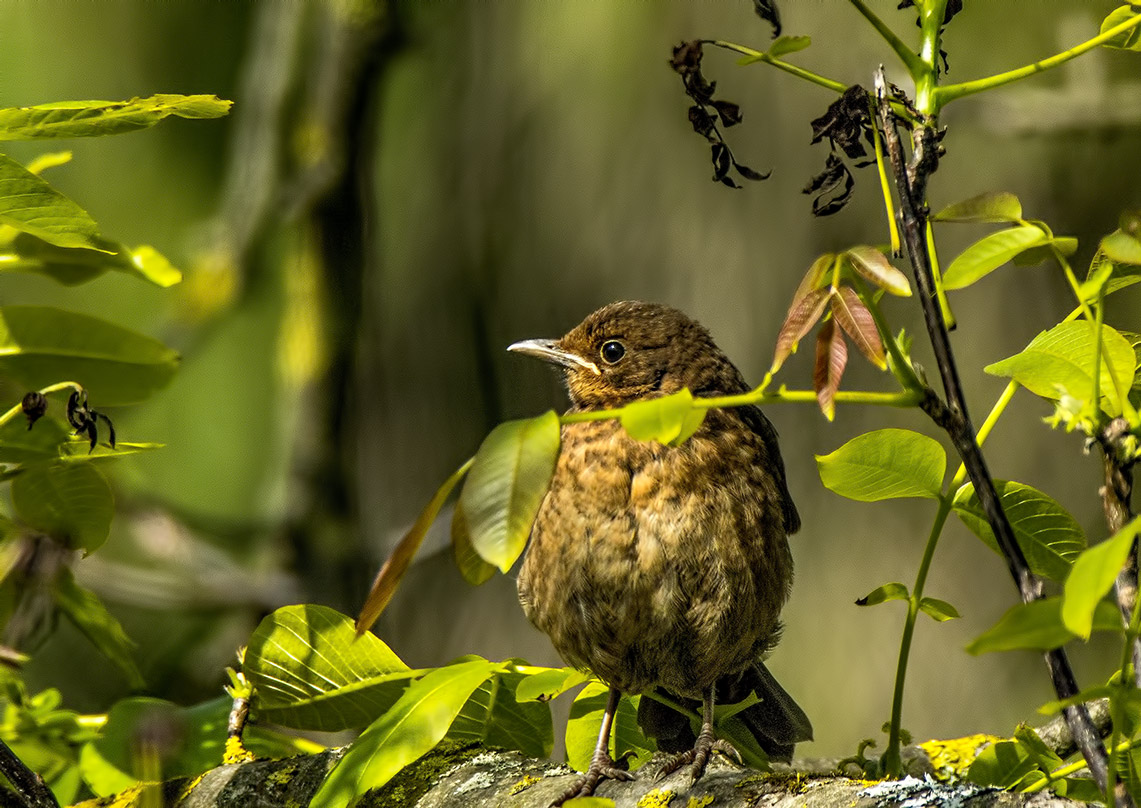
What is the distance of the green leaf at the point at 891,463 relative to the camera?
5.18 feet

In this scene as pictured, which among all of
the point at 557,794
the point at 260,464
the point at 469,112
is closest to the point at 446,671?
the point at 557,794

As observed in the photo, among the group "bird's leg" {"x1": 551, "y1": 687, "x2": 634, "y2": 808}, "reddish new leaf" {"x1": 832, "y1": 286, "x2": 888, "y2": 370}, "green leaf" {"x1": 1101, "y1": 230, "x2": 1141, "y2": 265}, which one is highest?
"green leaf" {"x1": 1101, "y1": 230, "x2": 1141, "y2": 265}

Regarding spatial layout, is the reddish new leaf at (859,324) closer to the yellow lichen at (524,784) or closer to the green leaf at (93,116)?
the green leaf at (93,116)

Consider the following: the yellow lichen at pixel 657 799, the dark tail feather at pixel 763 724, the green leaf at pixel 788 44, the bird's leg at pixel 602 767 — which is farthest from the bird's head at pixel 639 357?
the green leaf at pixel 788 44

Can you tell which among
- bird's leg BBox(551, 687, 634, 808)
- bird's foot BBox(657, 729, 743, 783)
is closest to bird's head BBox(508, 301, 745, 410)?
bird's leg BBox(551, 687, 634, 808)

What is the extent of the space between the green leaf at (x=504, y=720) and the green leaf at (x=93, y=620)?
0.57m

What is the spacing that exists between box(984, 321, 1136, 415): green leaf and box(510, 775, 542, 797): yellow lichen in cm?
103

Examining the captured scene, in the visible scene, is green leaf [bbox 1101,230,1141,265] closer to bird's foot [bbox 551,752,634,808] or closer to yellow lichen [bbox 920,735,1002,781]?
bird's foot [bbox 551,752,634,808]

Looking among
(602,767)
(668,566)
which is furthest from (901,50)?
(668,566)

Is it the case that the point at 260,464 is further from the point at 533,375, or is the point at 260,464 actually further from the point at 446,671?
the point at 446,671

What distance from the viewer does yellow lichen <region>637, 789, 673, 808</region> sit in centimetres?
189

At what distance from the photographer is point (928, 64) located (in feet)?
4.74

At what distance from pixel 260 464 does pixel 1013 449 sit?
4668 mm

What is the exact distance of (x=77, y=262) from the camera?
1729 mm
